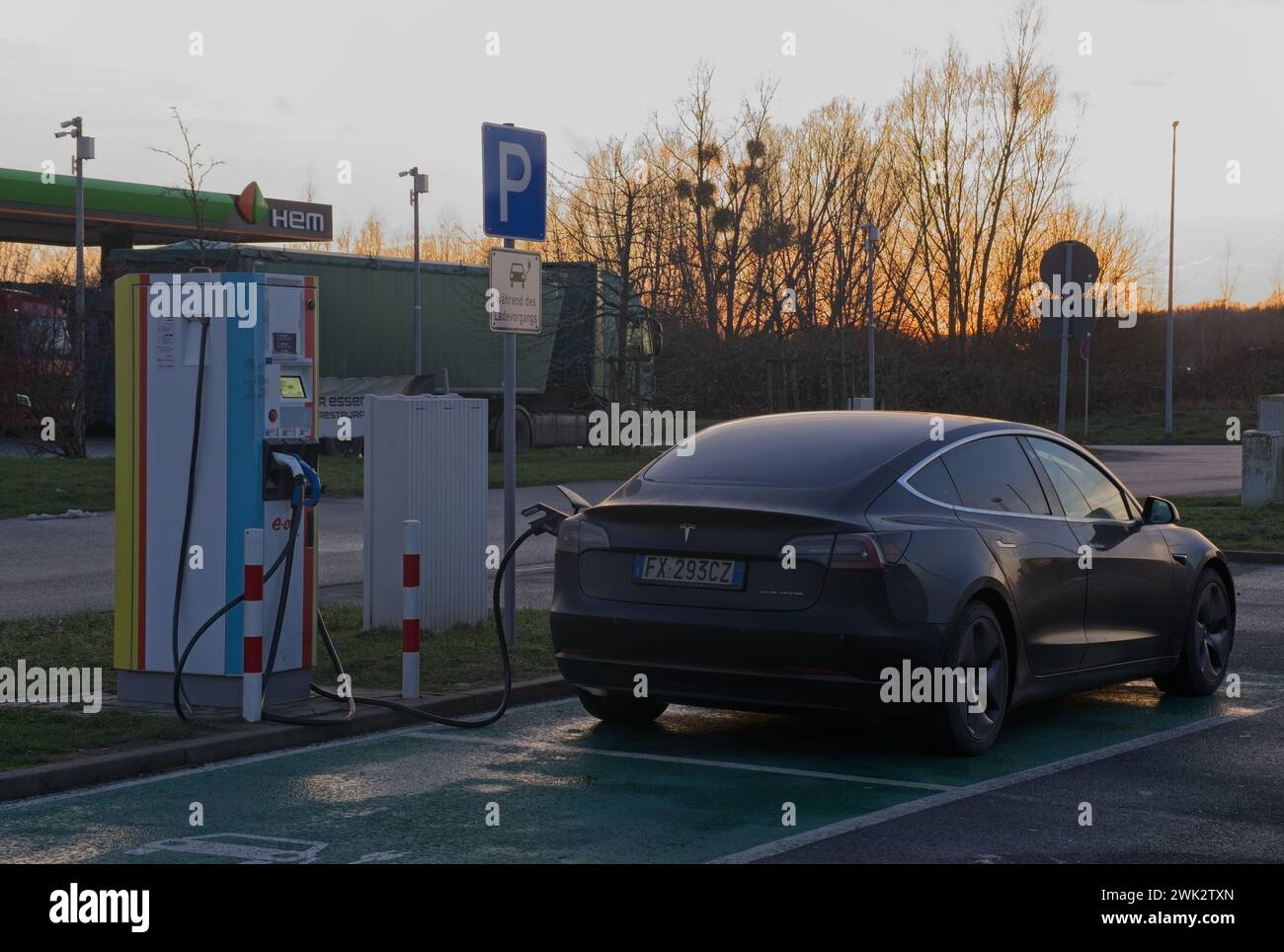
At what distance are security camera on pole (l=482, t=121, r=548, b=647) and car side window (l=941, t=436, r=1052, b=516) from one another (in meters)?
3.05

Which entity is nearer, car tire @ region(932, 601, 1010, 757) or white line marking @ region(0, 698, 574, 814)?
white line marking @ region(0, 698, 574, 814)

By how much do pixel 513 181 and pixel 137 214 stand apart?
33.9 m

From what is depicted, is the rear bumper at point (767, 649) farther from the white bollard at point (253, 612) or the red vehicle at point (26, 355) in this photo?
the red vehicle at point (26, 355)

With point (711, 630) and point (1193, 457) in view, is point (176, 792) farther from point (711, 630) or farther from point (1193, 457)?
point (1193, 457)

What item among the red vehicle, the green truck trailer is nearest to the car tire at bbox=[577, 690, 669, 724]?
the red vehicle

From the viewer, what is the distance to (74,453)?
95.8 ft

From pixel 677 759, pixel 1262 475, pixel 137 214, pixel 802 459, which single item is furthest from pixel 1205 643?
pixel 137 214

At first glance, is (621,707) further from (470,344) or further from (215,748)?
(470,344)

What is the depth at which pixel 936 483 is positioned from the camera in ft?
25.0

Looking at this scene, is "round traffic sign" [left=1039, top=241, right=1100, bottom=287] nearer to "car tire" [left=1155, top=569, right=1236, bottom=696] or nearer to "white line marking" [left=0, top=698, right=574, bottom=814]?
"car tire" [left=1155, top=569, right=1236, bottom=696]

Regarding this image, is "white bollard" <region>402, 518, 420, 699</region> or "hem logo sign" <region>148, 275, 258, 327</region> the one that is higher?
"hem logo sign" <region>148, 275, 258, 327</region>

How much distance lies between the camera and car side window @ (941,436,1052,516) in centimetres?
779
